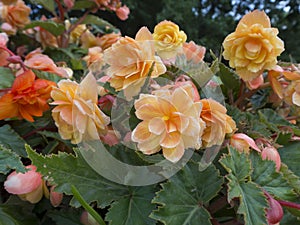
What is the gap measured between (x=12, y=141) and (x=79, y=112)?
18cm

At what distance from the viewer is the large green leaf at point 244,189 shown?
18.5 inches

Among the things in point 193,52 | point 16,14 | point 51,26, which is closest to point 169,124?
point 193,52

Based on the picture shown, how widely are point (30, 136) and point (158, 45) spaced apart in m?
0.27

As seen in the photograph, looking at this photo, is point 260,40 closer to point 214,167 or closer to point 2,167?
point 214,167

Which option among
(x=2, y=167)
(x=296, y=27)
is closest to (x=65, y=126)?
(x=2, y=167)

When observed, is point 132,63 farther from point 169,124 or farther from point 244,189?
point 244,189

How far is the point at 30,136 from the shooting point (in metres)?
0.73

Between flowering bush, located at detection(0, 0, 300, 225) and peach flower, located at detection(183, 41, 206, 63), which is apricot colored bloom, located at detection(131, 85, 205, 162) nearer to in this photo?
flowering bush, located at detection(0, 0, 300, 225)

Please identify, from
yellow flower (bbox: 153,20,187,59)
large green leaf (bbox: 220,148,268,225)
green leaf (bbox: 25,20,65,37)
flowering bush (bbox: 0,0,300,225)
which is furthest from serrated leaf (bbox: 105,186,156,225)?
green leaf (bbox: 25,20,65,37)

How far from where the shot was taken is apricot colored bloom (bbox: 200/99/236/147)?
51 centimetres

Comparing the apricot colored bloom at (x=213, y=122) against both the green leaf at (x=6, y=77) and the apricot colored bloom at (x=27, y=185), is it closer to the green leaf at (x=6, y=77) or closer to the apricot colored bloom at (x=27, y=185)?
the apricot colored bloom at (x=27, y=185)

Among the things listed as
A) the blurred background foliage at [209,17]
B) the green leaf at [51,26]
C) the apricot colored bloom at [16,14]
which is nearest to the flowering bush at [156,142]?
the green leaf at [51,26]

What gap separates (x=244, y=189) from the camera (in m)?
0.49

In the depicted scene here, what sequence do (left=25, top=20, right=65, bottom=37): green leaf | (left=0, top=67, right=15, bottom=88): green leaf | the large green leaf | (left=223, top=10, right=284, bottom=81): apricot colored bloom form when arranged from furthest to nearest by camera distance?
1. (left=25, top=20, right=65, bottom=37): green leaf
2. (left=0, top=67, right=15, bottom=88): green leaf
3. (left=223, top=10, right=284, bottom=81): apricot colored bloom
4. the large green leaf
